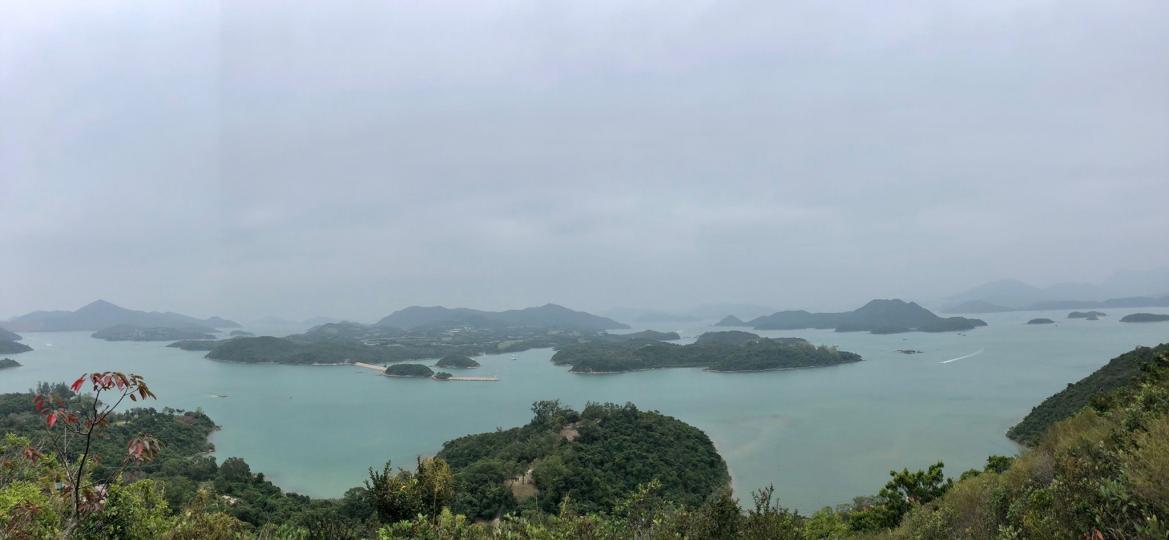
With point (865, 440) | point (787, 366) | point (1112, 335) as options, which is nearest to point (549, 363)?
point (787, 366)

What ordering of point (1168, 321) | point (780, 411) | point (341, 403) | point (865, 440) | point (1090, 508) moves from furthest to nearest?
point (1168, 321) → point (341, 403) → point (780, 411) → point (865, 440) → point (1090, 508)

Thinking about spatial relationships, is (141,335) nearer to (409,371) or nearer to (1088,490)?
(409,371)

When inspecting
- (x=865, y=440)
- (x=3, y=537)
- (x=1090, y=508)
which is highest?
(x=3, y=537)

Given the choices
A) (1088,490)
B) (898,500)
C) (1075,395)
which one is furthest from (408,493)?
(1075,395)

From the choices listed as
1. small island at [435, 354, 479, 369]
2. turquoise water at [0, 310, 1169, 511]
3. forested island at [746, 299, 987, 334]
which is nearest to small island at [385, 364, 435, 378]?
turquoise water at [0, 310, 1169, 511]

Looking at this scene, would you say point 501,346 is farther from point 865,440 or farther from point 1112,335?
point 1112,335

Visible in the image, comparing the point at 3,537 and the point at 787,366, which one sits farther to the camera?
the point at 787,366

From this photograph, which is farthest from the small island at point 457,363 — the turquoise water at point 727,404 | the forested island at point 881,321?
the forested island at point 881,321

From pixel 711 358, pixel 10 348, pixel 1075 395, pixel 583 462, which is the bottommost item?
pixel 711 358
